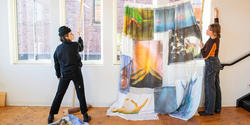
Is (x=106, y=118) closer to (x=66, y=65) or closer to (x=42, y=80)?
(x=66, y=65)

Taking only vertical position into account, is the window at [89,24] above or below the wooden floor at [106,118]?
above

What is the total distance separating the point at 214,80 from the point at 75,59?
7.71ft

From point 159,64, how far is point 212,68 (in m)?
0.89

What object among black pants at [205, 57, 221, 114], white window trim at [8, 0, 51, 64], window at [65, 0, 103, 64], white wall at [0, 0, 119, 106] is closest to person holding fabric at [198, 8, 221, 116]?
black pants at [205, 57, 221, 114]

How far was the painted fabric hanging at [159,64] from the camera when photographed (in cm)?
295

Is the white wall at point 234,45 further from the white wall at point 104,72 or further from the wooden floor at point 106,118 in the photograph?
the wooden floor at point 106,118

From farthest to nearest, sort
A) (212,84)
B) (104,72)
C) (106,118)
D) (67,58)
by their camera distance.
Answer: (104,72) → (212,84) → (106,118) → (67,58)

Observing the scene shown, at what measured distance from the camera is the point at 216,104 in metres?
3.17

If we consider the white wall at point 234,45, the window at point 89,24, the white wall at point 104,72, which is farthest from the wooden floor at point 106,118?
the window at point 89,24

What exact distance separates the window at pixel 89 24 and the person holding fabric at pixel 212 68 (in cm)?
189

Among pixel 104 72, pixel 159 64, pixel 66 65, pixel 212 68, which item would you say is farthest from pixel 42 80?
pixel 212 68

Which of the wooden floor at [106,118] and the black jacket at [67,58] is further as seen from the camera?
the wooden floor at [106,118]

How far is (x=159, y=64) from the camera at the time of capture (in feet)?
10.0

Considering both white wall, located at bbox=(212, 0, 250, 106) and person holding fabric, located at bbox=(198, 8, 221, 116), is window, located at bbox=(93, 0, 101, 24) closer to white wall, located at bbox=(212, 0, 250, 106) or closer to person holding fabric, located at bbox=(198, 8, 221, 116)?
person holding fabric, located at bbox=(198, 8, 221, 116)
